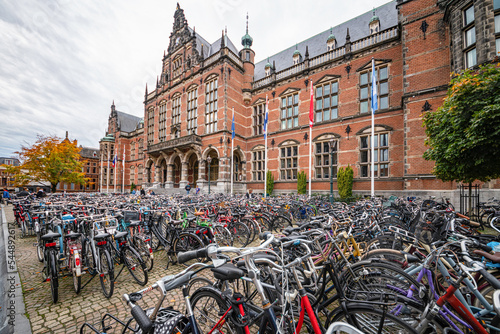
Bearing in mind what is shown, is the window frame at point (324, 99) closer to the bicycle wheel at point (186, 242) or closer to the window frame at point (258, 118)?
the window frame at point (258, 118)

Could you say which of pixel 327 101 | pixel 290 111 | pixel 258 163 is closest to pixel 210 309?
pixel 327 101

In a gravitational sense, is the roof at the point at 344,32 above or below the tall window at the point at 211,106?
above

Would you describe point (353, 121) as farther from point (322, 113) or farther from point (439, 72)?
point (439, 72)

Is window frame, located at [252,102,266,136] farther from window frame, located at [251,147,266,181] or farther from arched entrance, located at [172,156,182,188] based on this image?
arched entrance, located at [172,156,182,188]

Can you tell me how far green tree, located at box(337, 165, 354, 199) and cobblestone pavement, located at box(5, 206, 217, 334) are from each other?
36.6 feet

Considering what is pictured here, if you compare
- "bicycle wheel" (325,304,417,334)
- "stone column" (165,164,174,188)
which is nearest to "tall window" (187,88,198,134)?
"stone column" (165,164,174,188)

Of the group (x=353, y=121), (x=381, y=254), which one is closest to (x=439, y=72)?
(x=353, y=121)

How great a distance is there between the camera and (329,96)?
14734 mm

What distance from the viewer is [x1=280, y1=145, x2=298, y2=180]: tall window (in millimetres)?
15977

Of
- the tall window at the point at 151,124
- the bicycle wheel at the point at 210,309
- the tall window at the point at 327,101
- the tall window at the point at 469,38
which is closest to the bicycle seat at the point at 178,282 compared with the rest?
the bicycle wheel at the point at 210,309

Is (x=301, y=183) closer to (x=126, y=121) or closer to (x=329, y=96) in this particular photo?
(x=329, y=96)

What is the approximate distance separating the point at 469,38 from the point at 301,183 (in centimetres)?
1055

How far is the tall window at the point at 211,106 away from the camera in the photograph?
60.7ft

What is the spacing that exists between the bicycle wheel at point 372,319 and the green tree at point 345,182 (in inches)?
480
